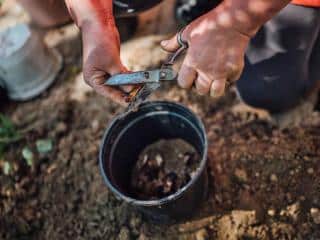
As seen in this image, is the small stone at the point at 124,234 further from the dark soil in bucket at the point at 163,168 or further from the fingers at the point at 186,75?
the fingers at the point at 186,75

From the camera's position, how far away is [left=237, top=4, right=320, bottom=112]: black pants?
1666mm

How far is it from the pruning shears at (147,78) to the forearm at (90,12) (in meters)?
0.22

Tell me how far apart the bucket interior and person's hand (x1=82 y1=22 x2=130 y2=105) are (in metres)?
0.23

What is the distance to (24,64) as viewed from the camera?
7.45 ft

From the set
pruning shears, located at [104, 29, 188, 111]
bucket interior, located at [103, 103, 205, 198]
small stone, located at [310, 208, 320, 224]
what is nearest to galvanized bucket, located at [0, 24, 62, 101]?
bucket interior, located at [103, 103, 205, 198]

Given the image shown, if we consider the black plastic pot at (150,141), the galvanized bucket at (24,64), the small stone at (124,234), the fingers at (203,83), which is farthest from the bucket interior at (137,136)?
the galvanized bucket at (24,64)

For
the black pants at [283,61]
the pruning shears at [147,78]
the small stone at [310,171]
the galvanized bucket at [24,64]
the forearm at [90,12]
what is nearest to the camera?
the pruning shears at [147,78]

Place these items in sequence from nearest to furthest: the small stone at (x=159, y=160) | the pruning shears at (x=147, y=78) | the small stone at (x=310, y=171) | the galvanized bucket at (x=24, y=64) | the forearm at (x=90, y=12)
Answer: the pruning shears at (x=147, y=78), the forearm at (x=90, y=12), the small stone at (x=310, y=171), the small stone at (x=159, y=160), the galvanized bucket at (x=24, y=64)

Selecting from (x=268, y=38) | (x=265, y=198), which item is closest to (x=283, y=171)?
(x=265, y=198)

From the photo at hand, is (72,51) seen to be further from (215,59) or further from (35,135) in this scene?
(215,59)

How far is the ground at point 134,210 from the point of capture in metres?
1.74

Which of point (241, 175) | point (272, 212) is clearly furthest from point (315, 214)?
point (241, 175)

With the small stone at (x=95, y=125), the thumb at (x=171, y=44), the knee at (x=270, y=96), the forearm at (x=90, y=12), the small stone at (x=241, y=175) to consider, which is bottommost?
the small stone at (x=241, y=175)

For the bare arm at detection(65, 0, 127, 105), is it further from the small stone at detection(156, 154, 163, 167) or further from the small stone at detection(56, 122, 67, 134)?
the small stone at detection(56, 122, 67, 134)
